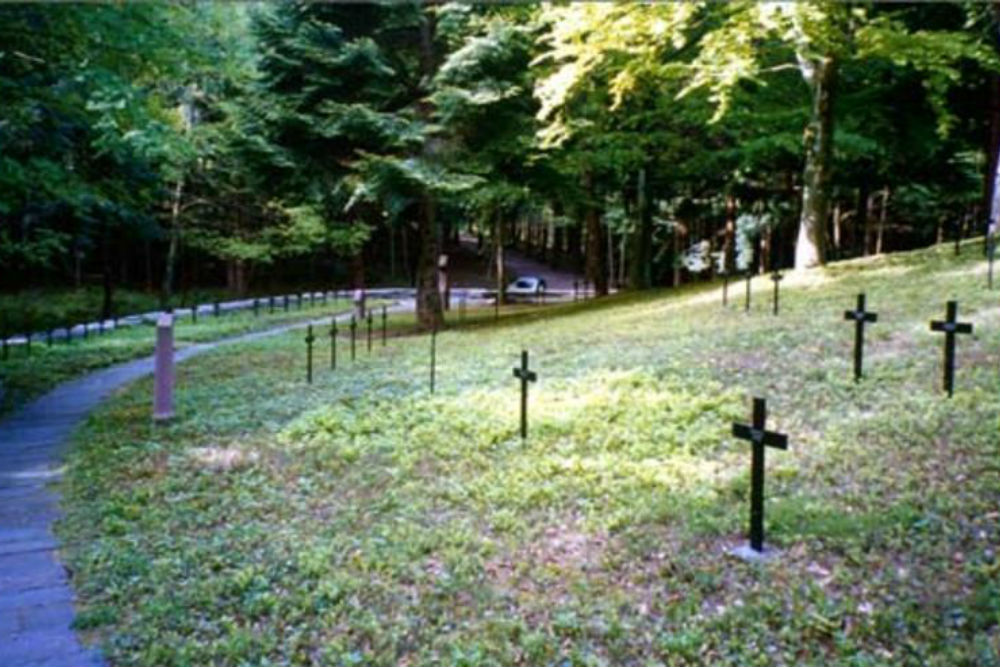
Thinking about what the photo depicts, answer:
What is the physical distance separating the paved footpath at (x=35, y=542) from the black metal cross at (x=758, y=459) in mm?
3557

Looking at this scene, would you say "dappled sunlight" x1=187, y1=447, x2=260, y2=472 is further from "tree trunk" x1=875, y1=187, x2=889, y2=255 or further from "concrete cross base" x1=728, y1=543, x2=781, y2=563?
"tree trunk" x1=875, y1=187, x2=889, y2=255

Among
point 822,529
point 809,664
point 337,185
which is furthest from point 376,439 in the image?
point 337,185

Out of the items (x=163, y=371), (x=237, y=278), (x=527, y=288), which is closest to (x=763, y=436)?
(x=163, y=371)

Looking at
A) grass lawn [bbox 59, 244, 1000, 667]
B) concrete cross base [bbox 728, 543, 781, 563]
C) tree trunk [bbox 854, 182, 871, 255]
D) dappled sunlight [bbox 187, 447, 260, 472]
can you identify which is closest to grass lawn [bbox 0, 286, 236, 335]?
grass lawn [bbox 59, 244, 1000, 667]

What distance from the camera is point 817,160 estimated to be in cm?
1481

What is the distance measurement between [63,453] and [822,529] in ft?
23.4

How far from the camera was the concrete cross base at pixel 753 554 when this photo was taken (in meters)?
4.74

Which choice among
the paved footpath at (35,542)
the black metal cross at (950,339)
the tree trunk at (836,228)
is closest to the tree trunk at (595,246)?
the tree trunk at (836,228)

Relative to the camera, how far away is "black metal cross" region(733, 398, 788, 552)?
483cm

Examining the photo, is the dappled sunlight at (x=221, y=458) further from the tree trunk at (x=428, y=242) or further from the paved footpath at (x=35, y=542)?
the tree trunk at (x=428, y=242)

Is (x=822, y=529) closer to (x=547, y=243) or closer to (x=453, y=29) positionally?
(x=453, y=29)

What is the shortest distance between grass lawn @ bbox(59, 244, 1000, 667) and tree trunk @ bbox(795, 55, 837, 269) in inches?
198

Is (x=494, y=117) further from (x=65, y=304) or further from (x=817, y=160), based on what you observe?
(x=65, y=304)

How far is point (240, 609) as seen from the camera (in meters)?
4.56
